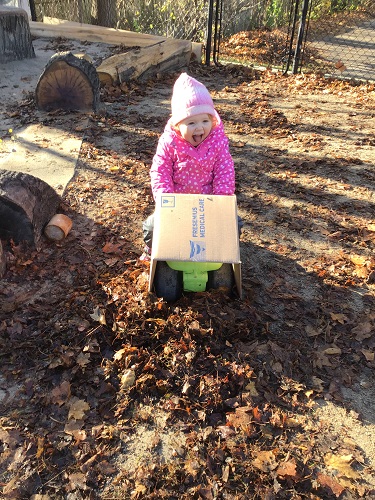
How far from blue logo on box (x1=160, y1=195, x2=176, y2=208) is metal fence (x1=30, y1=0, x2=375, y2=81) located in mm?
7028

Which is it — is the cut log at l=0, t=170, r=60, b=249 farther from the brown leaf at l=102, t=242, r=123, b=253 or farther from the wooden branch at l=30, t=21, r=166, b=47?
the wooden branch at l=30, t=21, r=166, b=47

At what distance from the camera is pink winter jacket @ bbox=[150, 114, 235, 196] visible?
346 centimetres

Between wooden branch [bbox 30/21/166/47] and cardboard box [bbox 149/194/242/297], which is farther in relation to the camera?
wooden branch [bbox 30/21/166/47]

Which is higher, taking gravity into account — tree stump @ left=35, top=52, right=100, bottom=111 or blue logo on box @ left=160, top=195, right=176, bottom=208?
blue logo on box @ left=160, top=195, right=176, bottom=208

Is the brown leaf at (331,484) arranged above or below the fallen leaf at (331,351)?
above

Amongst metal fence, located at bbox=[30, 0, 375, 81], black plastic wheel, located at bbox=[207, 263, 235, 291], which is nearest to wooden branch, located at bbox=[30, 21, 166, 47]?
metal fence, located at bbox=[30, 0, 375, 81]

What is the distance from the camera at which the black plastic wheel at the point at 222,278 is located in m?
3.21

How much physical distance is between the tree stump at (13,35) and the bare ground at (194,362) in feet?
16.7

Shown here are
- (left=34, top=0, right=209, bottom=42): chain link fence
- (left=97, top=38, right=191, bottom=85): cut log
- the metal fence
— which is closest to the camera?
(left=97, top=38, right=191, bottom=85): cut log

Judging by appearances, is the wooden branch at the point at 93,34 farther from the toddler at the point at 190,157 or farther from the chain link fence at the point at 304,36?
the toddler at the point at 190,157

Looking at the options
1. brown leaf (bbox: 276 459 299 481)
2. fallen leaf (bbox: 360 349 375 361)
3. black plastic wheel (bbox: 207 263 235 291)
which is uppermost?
black plastic wheel (bbox: 207 263 235 291)

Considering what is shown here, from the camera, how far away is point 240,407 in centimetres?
261

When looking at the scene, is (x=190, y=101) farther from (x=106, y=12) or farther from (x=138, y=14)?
(x=138, y=14)

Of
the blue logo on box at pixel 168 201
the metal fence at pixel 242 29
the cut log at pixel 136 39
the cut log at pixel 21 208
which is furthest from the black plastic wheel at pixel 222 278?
the cut log at pixel 136 39
